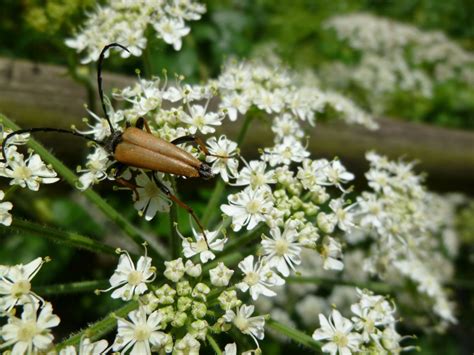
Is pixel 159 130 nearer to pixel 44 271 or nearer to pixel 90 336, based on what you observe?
pixel 90 336

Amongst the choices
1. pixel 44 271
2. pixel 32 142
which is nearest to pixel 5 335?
pixel 32 142

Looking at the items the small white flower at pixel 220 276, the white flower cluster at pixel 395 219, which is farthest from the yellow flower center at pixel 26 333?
the white flower cluster at pixel 395 219

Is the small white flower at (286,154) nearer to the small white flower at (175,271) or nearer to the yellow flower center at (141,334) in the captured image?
the small white flower at (175,271)

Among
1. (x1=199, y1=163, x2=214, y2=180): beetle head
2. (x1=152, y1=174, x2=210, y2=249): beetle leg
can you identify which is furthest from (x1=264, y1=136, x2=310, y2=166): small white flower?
(x1=152, y1=174, x2=210, y2=249): beetle leg

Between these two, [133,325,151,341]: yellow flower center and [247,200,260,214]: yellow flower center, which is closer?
[133,325,151,341]: yellow flower center

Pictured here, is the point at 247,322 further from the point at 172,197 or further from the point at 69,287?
the point at 69,287

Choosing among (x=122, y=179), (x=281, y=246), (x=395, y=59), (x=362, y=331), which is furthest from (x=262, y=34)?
(x=362, y=331)

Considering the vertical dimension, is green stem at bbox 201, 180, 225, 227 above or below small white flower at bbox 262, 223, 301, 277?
below

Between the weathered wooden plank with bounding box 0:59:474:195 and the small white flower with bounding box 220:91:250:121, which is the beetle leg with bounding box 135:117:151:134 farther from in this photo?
the weathered wooden plank with bounding box 0:59:474:195
